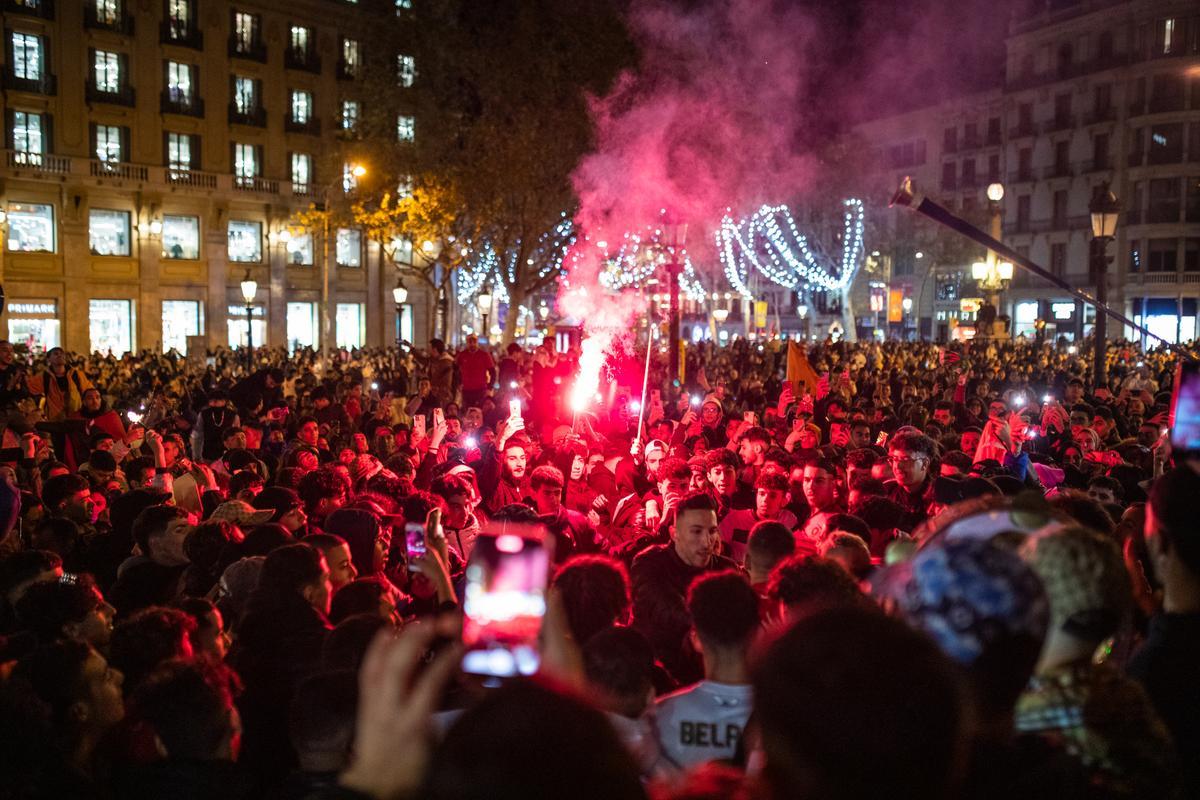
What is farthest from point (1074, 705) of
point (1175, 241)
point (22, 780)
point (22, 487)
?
point (1175, 241)

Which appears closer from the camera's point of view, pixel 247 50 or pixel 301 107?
pixel 247 50

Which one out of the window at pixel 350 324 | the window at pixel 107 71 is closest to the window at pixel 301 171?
the window at pixel 350 324

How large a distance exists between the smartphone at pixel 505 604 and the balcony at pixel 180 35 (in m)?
46.4

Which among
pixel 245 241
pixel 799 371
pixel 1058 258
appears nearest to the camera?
pixel 799 371

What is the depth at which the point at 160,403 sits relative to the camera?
43.3ft

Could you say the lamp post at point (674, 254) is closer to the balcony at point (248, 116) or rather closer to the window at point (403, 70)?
the window at point (403, 70)

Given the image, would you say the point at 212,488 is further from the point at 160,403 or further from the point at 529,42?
the point at 529,42

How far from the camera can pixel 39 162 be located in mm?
39500

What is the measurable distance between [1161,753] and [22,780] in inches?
115

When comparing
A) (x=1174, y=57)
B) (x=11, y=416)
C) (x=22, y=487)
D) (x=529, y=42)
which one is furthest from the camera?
(x=1174, y=57)

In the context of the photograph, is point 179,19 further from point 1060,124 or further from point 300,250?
point 1060,124

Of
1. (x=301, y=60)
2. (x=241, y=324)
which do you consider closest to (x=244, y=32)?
(x=301, y=60)

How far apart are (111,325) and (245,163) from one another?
9345 mm

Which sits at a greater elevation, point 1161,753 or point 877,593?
point 877,593
